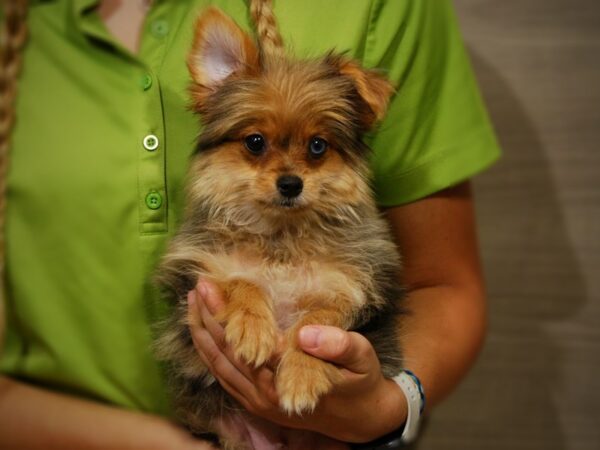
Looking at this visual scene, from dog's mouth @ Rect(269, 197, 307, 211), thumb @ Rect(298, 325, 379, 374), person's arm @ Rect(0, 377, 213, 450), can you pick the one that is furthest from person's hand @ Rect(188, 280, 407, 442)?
person's arm @ Rect(0, 377, 213, 450)

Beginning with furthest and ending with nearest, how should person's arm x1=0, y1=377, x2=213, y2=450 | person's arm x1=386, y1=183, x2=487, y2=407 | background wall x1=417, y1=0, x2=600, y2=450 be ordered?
background wall x1=417, y1=0, x2=600, y2=450 < person's arm x1=386, y1=183, x2=487, y2=407 < person's arm x1=0, y1=377, x2=213, y2=450

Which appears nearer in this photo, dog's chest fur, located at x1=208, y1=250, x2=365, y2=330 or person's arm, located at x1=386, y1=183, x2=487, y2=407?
dog's chest fur, located at x1=208, y1=250, x2=365, y2=330

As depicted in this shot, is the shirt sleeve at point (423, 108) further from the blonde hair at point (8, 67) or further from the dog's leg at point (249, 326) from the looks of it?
the blonde hair at point (8, 67)

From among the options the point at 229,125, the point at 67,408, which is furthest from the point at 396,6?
the point at 67,408

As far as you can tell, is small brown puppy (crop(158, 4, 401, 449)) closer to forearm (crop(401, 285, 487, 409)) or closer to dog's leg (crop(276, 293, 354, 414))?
dog's leg (crop(276, 293, 354, 414))

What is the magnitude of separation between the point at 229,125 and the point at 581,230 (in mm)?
1482

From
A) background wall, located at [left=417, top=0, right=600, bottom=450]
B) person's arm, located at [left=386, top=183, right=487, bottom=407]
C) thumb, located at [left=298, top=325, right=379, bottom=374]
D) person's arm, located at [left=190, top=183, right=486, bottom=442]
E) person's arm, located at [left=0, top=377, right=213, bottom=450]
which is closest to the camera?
thumb, located at [left=298, top=325, right=379, bottom=374]

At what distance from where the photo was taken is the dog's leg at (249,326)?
3.38ft

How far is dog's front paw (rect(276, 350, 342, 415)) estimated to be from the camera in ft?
3.24

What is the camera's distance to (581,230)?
6.98 ft

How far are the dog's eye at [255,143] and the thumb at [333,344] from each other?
0.34m

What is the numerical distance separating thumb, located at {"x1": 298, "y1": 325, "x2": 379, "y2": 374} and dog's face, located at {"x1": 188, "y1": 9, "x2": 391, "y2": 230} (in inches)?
9.6

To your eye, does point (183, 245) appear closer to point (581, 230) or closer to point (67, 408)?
point (67, 408)

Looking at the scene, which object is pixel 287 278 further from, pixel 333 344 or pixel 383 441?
pixel 383 441
